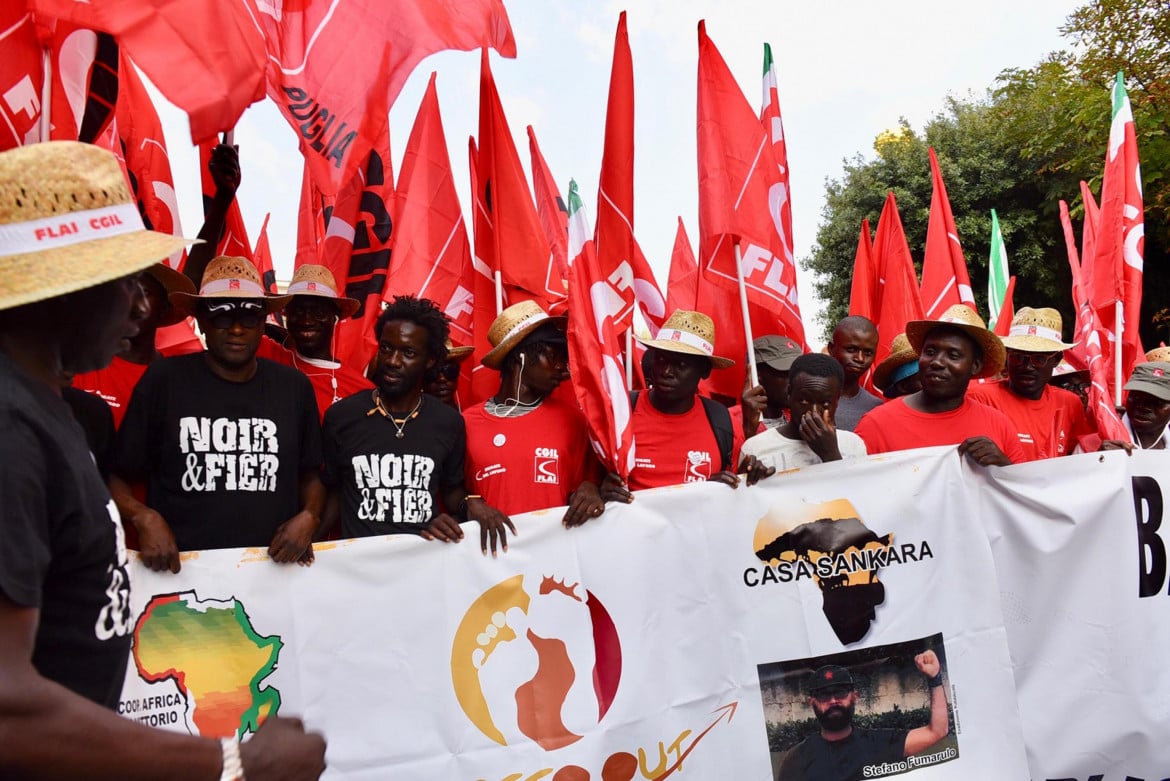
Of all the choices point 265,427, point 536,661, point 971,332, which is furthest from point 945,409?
point 265,427

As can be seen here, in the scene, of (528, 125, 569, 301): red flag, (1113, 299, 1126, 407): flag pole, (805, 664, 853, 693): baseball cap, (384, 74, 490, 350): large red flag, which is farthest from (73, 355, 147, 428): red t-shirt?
(1113, 299, 1126, 407): flag pole

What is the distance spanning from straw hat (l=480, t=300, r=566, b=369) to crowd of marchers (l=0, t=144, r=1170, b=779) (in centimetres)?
1

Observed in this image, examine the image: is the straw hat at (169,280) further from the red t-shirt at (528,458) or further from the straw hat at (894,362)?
the straw hat at (894,362)

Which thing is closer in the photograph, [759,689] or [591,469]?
[759,689]

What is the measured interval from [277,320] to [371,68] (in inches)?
128

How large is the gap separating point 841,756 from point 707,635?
74cm

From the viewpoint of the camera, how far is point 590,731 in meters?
3.58

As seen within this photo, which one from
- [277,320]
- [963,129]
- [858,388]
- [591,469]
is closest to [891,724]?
[591,469]

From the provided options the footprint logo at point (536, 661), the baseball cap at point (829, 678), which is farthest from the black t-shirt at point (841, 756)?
the footprint logo at point (536, 661)

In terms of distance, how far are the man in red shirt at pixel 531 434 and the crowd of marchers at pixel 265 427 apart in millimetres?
11

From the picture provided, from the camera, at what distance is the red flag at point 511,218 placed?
19.1 ft

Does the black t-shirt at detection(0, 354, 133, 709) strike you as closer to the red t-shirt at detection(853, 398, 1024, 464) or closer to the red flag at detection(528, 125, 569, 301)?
the red t-shirt at detection(853, 398, 1024, 464)

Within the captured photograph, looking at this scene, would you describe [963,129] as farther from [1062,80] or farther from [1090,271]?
[1090,271]

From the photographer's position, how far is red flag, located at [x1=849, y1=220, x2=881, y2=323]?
8.87 meters
